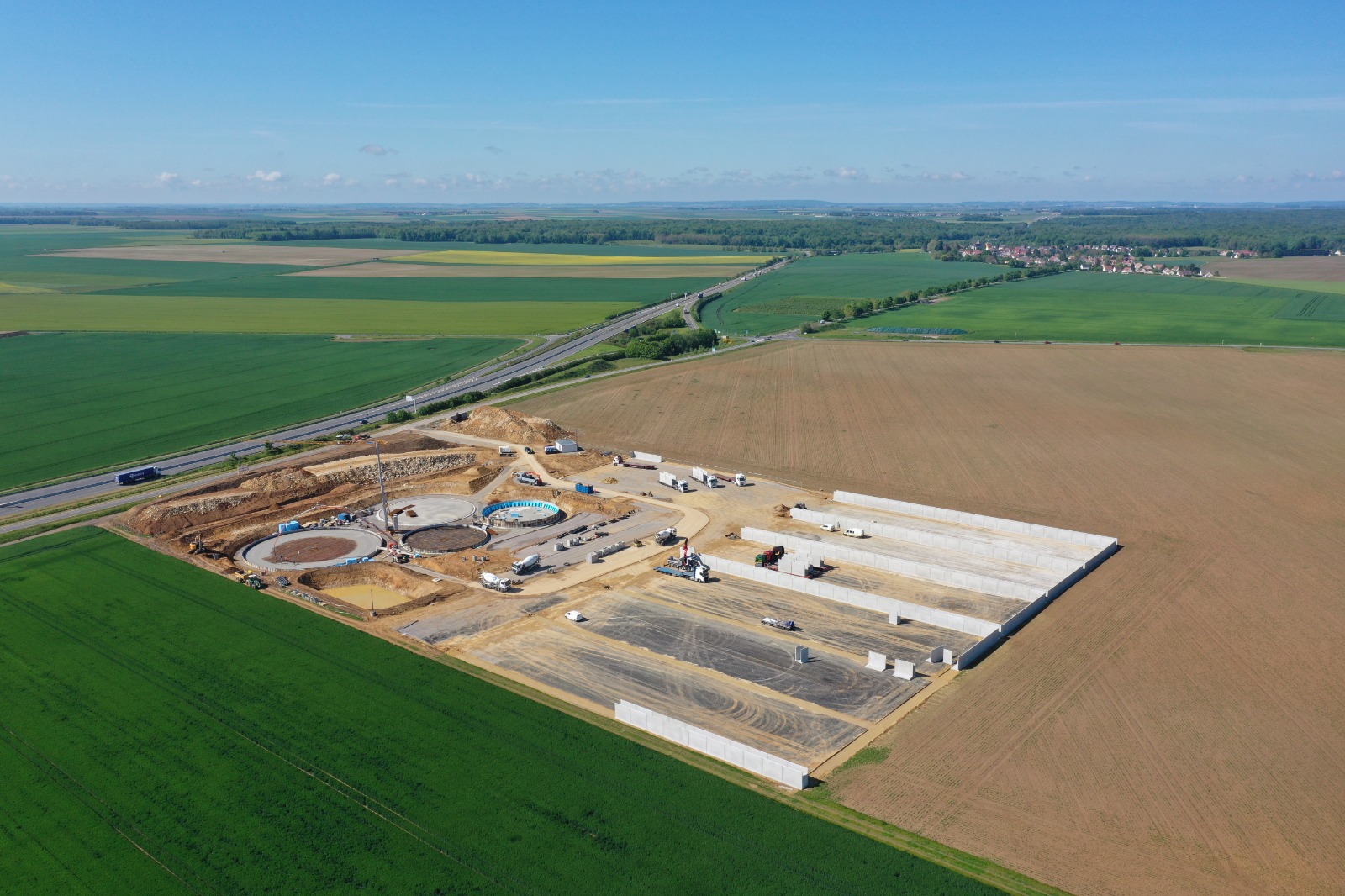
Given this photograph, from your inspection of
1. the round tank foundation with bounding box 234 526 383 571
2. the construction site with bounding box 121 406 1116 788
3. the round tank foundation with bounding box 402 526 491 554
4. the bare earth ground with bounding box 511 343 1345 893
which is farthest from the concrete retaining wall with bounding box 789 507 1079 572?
the round tank foundation with bounding box 234 526 383 571

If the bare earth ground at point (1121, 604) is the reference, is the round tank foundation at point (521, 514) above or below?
below

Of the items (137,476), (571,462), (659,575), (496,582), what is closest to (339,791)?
(496,582)

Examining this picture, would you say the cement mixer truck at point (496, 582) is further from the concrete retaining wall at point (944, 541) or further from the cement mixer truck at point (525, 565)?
the concrete retaining wall at point (944, 541)

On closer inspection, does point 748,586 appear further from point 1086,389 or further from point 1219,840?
point 1086,389

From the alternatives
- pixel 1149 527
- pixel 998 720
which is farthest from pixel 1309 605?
pixel 998 720

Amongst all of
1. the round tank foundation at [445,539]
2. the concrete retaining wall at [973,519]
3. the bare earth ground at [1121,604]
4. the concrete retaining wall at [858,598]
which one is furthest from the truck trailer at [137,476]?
the concrete retaining wall at [973,519]

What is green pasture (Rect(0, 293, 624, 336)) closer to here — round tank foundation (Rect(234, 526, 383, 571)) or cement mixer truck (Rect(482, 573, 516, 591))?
round tank foundation (Rect(234, 526, 383, 571))
